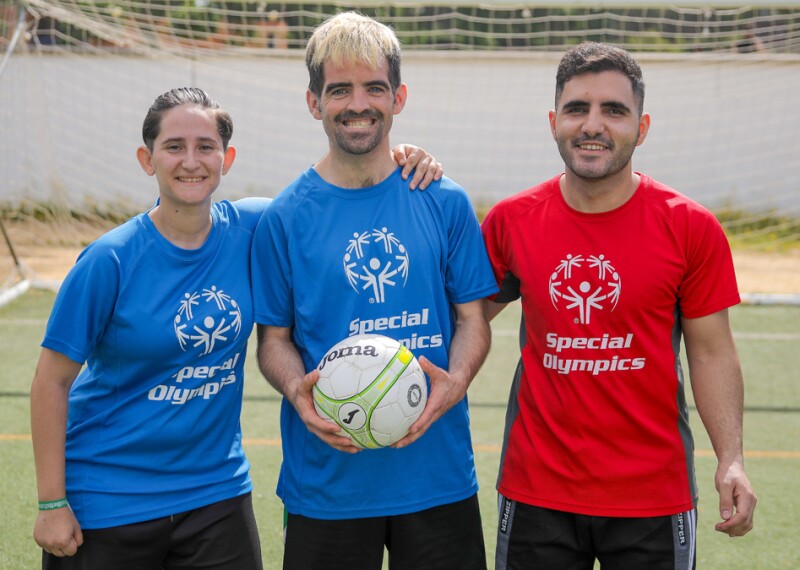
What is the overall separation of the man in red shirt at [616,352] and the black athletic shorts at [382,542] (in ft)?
0.57

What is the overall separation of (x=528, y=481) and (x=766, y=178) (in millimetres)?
14444

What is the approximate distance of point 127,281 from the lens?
9.61ft

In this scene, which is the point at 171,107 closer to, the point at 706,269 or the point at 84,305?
the point at 84,305

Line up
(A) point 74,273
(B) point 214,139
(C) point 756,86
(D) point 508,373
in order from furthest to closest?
(C) point 756,86
(D) point 508,373
(B) point 214,139
(A) point 74,273

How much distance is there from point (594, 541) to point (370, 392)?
911 mm

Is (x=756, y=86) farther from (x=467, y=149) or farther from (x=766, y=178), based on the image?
(x=467, y=149)

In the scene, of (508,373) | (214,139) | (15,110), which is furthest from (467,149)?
(214,139)

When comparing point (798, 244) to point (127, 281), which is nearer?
point (127, 281)

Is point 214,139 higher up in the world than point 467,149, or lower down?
higher up

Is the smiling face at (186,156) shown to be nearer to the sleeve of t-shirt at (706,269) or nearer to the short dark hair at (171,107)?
the short dark hair at (171,107)

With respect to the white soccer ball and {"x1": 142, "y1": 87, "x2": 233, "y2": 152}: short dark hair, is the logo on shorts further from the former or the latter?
{"x1": 142, "y1": 87, "x2": 233, "y2": 152}: short dark hair

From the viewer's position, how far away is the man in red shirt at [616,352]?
2977mm

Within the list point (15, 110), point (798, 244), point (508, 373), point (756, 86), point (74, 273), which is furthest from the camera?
point (756, 86)

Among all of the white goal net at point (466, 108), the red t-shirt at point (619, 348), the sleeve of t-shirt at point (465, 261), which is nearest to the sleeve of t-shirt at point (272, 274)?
the sleeve of t-shirt at point (465, 261)
